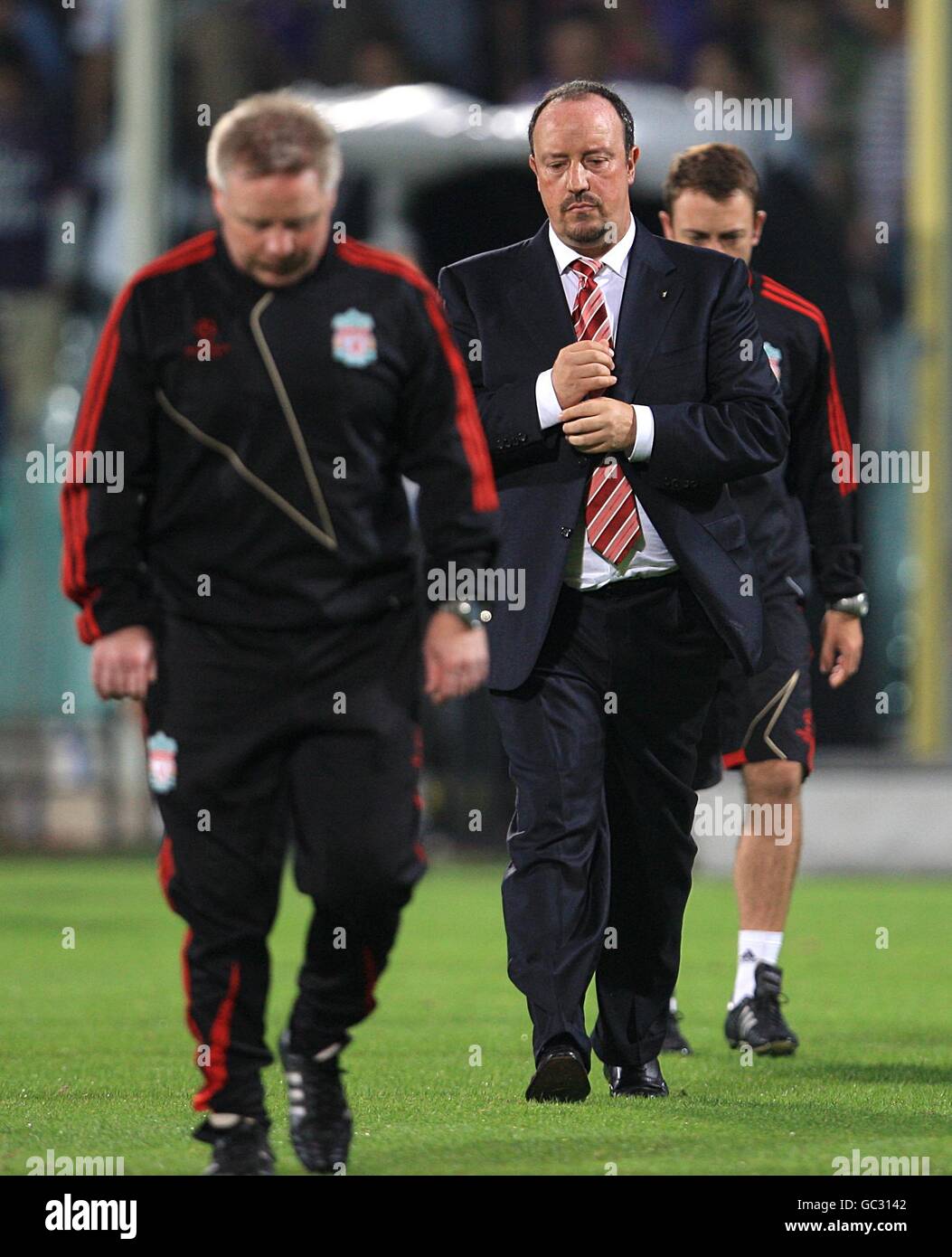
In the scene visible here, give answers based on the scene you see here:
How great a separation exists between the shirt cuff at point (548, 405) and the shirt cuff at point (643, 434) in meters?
0.18

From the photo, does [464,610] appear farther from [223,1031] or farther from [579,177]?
[579,177]

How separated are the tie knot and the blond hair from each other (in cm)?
154

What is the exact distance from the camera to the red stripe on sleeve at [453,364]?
4945 millimetres

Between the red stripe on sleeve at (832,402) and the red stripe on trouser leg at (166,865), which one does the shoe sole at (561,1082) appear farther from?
the red stripe on sleeve at (832,402)

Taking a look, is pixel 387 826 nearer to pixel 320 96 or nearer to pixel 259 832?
pixel 259 832

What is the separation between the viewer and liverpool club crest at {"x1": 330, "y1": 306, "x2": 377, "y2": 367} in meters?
4.82

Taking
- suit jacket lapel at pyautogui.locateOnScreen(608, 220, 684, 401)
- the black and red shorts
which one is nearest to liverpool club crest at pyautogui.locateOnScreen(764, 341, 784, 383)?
the black and red shorts

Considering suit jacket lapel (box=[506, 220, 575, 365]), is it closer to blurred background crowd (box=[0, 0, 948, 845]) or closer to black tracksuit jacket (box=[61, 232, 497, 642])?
black tracksuit jacket (box=[61, 232, 497, 642])

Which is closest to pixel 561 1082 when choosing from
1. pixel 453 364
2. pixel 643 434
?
pixel 643 434

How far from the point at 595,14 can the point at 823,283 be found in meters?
2.57

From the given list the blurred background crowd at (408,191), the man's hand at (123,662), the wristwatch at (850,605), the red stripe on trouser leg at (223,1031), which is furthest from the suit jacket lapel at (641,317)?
the blurred background crowd at (408,191)

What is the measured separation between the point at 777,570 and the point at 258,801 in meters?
2.84

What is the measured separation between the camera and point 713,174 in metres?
7.26

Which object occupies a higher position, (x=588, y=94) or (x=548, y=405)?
(x=588, y=94)
